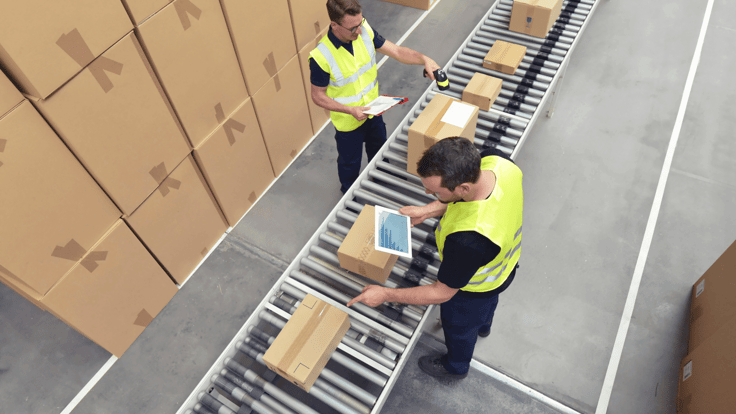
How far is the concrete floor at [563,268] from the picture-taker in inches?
137

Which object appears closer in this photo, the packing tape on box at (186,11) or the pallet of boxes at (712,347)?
the pallet of boxes at (712,347)

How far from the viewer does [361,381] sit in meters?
3.35

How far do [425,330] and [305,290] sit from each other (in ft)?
4.16

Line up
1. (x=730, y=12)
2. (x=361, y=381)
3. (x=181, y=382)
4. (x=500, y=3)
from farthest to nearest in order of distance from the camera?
(x=730, y=12)
(x=500, y=3)
(x=181, y=382)
(x=361, y=381)

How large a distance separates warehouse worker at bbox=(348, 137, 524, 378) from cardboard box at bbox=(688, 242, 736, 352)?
5.78 feet

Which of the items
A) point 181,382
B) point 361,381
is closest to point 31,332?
point 181,382

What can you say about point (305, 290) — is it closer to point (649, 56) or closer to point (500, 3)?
point (500, 3)

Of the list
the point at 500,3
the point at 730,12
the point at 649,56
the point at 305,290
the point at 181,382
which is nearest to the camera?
the point at 305,290

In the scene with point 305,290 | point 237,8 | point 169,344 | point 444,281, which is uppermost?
point 237,8

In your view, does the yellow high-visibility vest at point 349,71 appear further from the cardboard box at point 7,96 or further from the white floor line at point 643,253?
the white floor line at point 643,253

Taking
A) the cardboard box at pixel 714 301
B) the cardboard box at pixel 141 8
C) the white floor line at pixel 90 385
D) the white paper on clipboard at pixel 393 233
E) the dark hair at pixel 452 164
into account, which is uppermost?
the cardboard box at pixel 141 8

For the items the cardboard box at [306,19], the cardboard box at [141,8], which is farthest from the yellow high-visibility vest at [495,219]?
the cardboard box at [306,19]

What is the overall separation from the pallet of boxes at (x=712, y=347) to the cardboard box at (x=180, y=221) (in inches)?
165

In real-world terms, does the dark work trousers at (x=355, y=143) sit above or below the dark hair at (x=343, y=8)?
below
